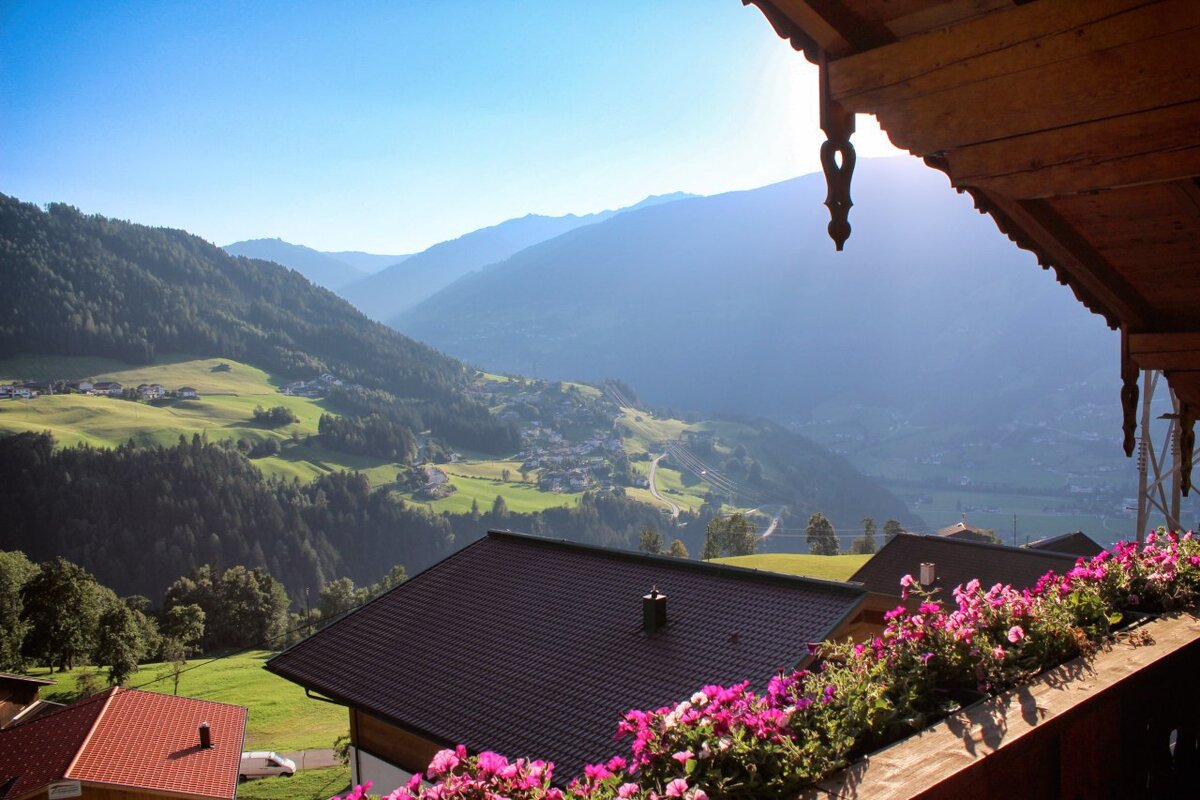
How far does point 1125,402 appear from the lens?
5270 mm

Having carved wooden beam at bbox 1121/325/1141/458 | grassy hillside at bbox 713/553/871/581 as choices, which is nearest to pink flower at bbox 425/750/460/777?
carved wooden beam at bbox 1121/325/1141/458

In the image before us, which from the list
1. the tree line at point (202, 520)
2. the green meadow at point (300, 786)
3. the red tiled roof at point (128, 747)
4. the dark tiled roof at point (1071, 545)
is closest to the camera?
the red tiled roof at point (128, 747)

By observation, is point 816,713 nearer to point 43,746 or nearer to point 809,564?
point 43,746

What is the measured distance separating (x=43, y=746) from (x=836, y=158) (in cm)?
2179

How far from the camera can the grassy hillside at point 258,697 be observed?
113ft

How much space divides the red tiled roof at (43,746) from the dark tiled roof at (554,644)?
782cm

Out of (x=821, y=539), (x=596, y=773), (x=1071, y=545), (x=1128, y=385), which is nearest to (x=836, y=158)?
(x=596, y=773)

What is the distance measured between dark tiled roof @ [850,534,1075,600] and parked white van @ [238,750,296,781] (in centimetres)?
1980

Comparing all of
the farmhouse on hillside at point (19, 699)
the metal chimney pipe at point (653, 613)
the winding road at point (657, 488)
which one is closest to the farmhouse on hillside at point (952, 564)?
the metal chimney pipe at point (653, 613)

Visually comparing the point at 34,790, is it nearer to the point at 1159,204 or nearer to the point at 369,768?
the point at 369,768

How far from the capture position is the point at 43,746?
18.4m

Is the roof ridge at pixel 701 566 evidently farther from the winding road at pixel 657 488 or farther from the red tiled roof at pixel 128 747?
the winding road at pixel 657 488

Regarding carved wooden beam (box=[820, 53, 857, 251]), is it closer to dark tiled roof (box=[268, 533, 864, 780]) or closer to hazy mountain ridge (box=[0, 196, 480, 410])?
dark tiled roof (box=[268, 533, 864, 780])

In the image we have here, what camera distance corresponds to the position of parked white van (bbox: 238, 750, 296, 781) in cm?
2830
